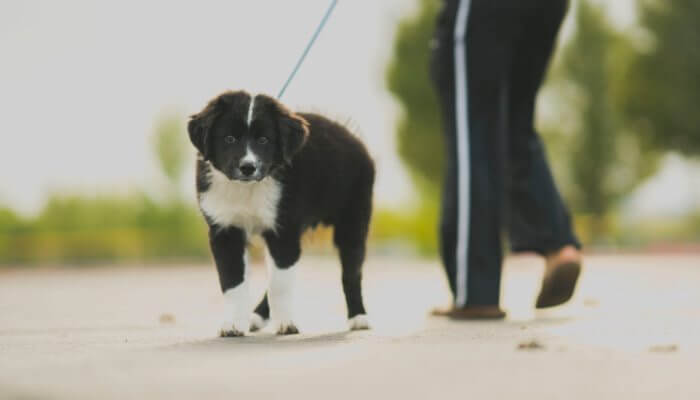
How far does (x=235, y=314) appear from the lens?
4.80m

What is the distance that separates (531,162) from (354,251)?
4.82 feet

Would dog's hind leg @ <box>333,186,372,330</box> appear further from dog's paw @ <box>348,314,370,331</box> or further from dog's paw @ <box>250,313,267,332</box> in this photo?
dog's paw @ <box>250,313,267,332</box>

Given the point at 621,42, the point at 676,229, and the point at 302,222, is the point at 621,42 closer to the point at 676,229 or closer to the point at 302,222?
the point at 676,229

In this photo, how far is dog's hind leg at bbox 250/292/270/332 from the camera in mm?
5262

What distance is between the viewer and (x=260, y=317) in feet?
17.6

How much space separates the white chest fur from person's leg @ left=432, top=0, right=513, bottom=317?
149cm

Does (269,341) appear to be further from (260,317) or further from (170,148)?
(170,148)

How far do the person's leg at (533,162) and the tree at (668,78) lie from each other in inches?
→ 1123

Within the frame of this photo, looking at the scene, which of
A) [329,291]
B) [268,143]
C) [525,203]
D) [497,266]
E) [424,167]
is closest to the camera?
[268,143]

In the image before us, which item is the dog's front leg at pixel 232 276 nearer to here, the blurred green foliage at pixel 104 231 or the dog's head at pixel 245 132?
the dog's head at pixel 245 132

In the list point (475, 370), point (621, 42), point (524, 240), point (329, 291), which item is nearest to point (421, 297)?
point (329, 291)

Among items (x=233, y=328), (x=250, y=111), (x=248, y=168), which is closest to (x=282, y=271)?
(x=233, y=328)

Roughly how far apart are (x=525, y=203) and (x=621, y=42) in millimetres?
31562

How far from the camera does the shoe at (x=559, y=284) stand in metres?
5.82
